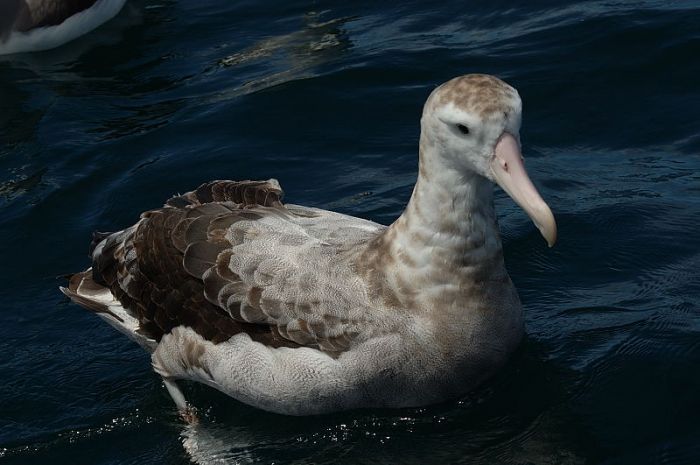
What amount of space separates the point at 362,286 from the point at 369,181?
2993mm

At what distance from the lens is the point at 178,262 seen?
6.46 metres

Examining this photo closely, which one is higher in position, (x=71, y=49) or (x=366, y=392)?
(x=71, y=49)

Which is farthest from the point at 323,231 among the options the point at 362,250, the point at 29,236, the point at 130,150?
the point at 130,150

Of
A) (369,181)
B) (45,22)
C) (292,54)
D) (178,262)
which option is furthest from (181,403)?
(45,22)

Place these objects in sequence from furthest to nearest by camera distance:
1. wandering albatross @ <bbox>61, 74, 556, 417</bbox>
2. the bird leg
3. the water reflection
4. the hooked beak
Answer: the water reflection, the bird leg, wandering albatross @ <bbox>61, 74, 556, 417</bbox>, the hooked beak

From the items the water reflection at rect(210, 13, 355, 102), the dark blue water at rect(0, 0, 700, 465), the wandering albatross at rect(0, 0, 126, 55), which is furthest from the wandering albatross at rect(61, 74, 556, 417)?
the wandering albatross at rect(0, 0, 126, 55)

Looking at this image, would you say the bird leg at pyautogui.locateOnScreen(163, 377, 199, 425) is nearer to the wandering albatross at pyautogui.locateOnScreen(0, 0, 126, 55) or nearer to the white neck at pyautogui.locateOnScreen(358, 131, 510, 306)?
the white neck at pyautogui.locateOnScreen(358, 131, 510, 306)

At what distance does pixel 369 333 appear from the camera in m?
5.91

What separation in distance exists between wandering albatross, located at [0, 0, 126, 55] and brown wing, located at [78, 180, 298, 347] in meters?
5.65

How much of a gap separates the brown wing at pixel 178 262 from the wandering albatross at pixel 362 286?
0.4 inches

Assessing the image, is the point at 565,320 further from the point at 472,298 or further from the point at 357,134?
the point at 357,134

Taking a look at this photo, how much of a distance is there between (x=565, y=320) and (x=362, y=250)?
4.89 ft

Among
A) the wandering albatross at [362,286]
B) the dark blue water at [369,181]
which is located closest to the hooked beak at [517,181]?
the wandering albatross at [362,286]

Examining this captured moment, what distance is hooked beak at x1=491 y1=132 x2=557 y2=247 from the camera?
17.4 feet
